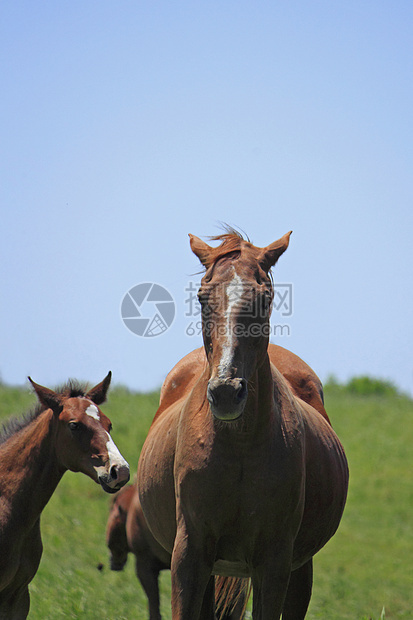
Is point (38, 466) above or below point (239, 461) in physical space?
below

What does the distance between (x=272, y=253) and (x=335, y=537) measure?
15.6 metres

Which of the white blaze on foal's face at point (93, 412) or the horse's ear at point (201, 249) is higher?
the horse's ear at point (201, 249)

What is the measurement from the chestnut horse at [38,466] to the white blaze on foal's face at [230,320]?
2.21 metres

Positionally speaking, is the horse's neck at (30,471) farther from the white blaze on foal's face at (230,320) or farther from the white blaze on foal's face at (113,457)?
the white blaze on foal's face at (230,320)

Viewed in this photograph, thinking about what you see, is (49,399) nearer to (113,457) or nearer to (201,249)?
(113,457)

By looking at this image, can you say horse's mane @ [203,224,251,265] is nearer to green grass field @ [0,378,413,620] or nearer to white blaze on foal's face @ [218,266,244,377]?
white blaze on foal's face @ [218,266,244,377]

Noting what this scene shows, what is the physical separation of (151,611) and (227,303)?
234 inches

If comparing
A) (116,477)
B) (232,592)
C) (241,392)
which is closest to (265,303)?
(241,392)

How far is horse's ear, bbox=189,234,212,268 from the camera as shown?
159 inches

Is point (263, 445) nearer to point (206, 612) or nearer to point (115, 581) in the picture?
point (206, 612)

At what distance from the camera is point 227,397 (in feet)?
10.6

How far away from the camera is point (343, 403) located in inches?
1152

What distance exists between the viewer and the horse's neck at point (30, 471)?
18.7 ft

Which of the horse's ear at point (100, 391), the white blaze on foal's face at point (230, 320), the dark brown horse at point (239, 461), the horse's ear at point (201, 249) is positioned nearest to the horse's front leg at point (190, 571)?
the dark brown horse at point (239, 461)
